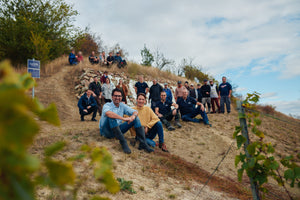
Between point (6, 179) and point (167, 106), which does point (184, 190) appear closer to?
point (6, 179)

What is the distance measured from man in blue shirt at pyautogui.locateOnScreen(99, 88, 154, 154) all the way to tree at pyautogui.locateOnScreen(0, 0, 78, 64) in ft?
32.3

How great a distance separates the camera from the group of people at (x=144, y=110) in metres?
4.66

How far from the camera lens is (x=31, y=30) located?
13.0 meters

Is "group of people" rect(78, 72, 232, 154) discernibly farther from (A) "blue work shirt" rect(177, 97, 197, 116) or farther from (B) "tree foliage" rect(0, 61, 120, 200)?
(B) "tree foliage" rect(0, 61, 120, 200)

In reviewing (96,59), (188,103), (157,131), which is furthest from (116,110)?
(96,59)

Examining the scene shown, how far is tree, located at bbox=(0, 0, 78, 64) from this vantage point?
12.4 meters

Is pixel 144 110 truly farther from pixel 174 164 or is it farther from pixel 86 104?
pixel 86 104

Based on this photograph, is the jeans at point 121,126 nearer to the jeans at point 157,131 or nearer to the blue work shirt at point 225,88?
the jeans at point 157,131

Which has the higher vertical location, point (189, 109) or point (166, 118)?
point (189, 109)

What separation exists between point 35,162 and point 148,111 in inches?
199

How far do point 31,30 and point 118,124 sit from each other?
39.3 feet

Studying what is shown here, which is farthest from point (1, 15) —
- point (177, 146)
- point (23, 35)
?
point (177, 146)

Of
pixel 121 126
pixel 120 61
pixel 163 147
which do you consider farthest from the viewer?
pixel 120 61

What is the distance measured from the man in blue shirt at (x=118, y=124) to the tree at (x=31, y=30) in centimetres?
984
